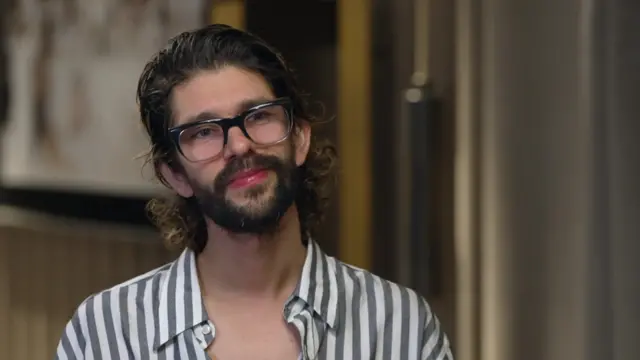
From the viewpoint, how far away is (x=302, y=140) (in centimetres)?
90

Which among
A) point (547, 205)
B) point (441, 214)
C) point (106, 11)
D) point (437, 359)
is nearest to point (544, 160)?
point (547, 205)

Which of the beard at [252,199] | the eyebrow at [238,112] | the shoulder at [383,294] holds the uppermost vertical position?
the eyebrow at [238,112]

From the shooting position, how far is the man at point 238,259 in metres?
0.83

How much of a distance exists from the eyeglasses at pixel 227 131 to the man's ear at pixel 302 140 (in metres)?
0.03

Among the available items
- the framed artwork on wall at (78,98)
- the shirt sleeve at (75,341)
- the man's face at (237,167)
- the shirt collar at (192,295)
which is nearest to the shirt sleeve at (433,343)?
the shirt collar at (192,295)

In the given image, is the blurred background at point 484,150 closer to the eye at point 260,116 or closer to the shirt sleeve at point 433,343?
the shirt sleeve at point 433,343

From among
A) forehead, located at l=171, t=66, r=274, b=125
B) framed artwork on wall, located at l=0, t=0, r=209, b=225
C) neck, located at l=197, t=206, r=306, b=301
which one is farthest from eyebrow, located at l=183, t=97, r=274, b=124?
framed artwork on wall, located at l=0, t=0, r=209, b=225

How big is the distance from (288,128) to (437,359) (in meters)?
0.31

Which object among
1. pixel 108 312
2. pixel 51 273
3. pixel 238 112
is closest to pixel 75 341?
pixel 108 312

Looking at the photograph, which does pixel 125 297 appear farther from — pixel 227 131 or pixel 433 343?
pixel 433 343

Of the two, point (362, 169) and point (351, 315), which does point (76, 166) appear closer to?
point (362, 169)

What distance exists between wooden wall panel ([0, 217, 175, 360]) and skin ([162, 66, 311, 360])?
26.2 inches

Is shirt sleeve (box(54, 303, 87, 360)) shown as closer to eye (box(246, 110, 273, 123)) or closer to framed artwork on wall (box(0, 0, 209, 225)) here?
eye (box(246, 110, 273, 123))

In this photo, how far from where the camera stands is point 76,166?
1604mm
